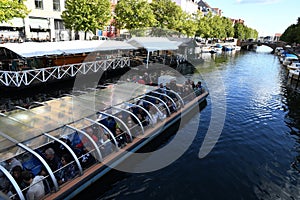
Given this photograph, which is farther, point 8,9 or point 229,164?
point 8,9

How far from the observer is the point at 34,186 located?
21.9 ft

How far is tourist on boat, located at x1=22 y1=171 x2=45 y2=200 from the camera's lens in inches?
259

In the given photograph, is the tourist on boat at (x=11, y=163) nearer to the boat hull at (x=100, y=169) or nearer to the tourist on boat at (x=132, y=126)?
the boat hull at (x=100, y=169)

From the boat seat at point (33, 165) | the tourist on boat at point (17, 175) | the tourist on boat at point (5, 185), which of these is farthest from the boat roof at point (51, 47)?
the tourist on boat at point (5, 185)

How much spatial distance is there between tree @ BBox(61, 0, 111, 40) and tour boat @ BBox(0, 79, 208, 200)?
711 inches

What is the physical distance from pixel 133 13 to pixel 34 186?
30.1m

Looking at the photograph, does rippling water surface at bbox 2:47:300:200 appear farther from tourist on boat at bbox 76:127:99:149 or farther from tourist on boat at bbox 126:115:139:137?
tourist on boat at bbox 126:115:139:137

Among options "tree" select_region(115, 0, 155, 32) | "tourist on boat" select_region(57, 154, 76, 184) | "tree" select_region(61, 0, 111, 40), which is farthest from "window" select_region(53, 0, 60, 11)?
"tourist on boat" select_region(57, 154, 76, 184)

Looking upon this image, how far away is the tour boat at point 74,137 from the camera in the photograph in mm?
7125

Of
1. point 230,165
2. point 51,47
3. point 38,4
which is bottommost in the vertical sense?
point 230,165

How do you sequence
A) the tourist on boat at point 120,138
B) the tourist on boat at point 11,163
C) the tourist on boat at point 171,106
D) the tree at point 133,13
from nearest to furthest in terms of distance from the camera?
the tourist on boat at point 11,163
the tourist on boat at point 120,138
the tourist on boat at point 171,106
the tree at point 133,13

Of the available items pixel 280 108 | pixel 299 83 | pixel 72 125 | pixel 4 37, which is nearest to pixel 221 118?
pixel 280 108

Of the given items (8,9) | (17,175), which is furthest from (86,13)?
(17,175)

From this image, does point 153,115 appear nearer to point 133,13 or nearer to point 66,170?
point 66,170
